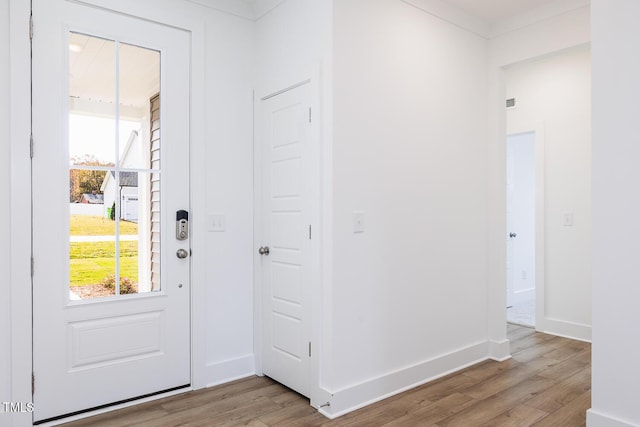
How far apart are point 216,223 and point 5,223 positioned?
46.1 inches

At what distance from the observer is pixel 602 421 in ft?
7.29

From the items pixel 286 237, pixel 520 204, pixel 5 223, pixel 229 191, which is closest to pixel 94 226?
pixel 5 223

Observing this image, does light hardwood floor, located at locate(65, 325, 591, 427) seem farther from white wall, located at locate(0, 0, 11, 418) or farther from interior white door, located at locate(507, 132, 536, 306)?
interior white door, located at locate(507, 132, 536, 306)

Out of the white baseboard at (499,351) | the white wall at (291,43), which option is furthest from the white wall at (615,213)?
the white wall at (291,43)

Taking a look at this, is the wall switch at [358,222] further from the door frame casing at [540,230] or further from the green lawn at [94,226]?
the door frame casing at [540,230]

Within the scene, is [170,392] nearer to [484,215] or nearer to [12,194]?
[12,194]

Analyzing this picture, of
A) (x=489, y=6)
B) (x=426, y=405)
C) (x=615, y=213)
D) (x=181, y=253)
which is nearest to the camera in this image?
(x=615, y=213)

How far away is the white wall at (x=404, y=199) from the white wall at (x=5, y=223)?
173 centimetres

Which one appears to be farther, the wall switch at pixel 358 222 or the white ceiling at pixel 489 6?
the white ceiling at pixel 489 6

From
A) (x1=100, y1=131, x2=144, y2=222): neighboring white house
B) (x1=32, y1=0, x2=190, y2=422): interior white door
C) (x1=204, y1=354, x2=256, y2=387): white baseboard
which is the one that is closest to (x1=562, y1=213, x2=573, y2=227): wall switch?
(x1=204, y1=354, x2=256, y2=387): white baseboard

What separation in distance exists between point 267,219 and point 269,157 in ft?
1.43

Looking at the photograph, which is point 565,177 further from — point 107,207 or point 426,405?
point 107,207

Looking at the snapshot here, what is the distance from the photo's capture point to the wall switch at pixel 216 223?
2942mm

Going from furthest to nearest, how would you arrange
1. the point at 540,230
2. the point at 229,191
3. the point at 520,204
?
the point at 520,204 → the point at 540,230 → the point at 229,191
